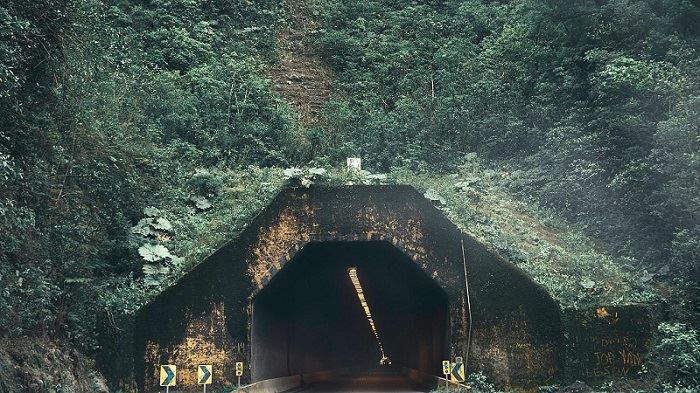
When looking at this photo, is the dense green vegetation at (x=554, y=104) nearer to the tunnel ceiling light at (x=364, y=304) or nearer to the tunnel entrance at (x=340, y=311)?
the tunnel ceiling light at (x=364, y=304)

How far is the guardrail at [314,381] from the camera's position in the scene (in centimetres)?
2191

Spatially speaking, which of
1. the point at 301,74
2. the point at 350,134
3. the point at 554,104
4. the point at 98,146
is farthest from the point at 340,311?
the point at 98,146

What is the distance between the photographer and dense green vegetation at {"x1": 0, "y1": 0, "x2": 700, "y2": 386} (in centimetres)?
1883

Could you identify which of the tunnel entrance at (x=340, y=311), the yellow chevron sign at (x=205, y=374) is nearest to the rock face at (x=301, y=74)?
the tunnel entrance at (x=340, y=311)

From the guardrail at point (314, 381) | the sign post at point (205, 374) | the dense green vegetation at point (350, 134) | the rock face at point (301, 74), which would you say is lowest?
the guardrail at point (314, 381)

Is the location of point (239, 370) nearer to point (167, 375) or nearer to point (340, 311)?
point (167, 375)

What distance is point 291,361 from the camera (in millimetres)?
31766

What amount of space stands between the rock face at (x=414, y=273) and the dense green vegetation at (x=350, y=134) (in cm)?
81

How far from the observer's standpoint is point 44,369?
17.0 meters

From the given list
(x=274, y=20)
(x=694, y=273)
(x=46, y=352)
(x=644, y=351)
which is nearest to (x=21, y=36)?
(x=46, y=352)

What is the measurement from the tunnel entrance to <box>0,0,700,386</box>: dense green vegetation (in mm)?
2591

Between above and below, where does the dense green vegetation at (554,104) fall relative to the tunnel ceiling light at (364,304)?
above

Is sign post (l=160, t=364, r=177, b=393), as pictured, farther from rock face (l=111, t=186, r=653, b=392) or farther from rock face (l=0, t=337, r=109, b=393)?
rock face (l=0, t=337, r=109, b=393)

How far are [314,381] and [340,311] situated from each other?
3355 millimetres
